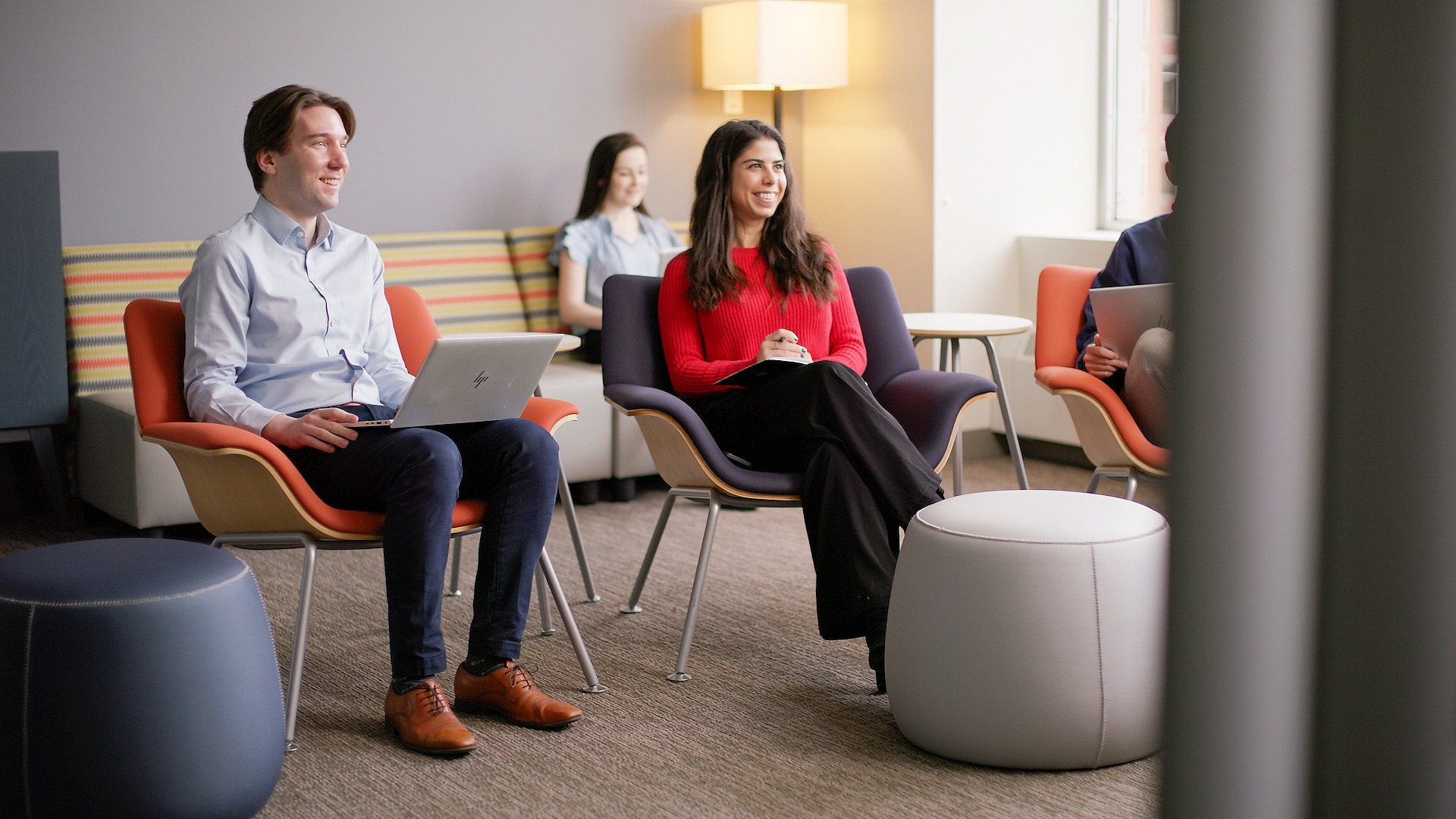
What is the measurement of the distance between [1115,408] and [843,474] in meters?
0.72

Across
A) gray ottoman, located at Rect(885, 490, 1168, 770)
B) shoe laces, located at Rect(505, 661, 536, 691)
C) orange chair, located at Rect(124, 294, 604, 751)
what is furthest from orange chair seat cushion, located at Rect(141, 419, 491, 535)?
gray ottoman, located at Rect(885, 490, 1168, 770)

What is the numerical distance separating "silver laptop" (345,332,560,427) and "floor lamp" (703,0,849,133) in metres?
2.67

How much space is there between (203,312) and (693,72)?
10.5ft

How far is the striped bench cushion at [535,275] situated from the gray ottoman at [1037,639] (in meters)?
2.72

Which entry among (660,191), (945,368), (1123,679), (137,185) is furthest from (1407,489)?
(660,191)

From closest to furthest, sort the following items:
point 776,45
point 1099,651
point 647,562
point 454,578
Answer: point 1099,651, point 647,562, point 454,578, point 776,45

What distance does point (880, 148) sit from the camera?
16.6ft

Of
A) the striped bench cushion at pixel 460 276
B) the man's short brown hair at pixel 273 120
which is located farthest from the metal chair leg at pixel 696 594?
the striped bench cushion at pixel 460 276

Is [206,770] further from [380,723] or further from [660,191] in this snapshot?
[660,191]

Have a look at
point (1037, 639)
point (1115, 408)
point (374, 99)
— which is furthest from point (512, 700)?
point (374, 99)

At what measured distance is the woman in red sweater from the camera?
8.21ft

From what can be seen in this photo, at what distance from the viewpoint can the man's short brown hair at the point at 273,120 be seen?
97.4 inches

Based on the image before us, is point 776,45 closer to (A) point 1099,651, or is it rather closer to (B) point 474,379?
(B) point 474,379

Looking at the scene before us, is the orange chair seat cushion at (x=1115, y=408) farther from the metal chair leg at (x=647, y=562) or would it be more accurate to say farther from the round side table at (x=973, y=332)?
the metal chair leg at (x=647, y=562)
